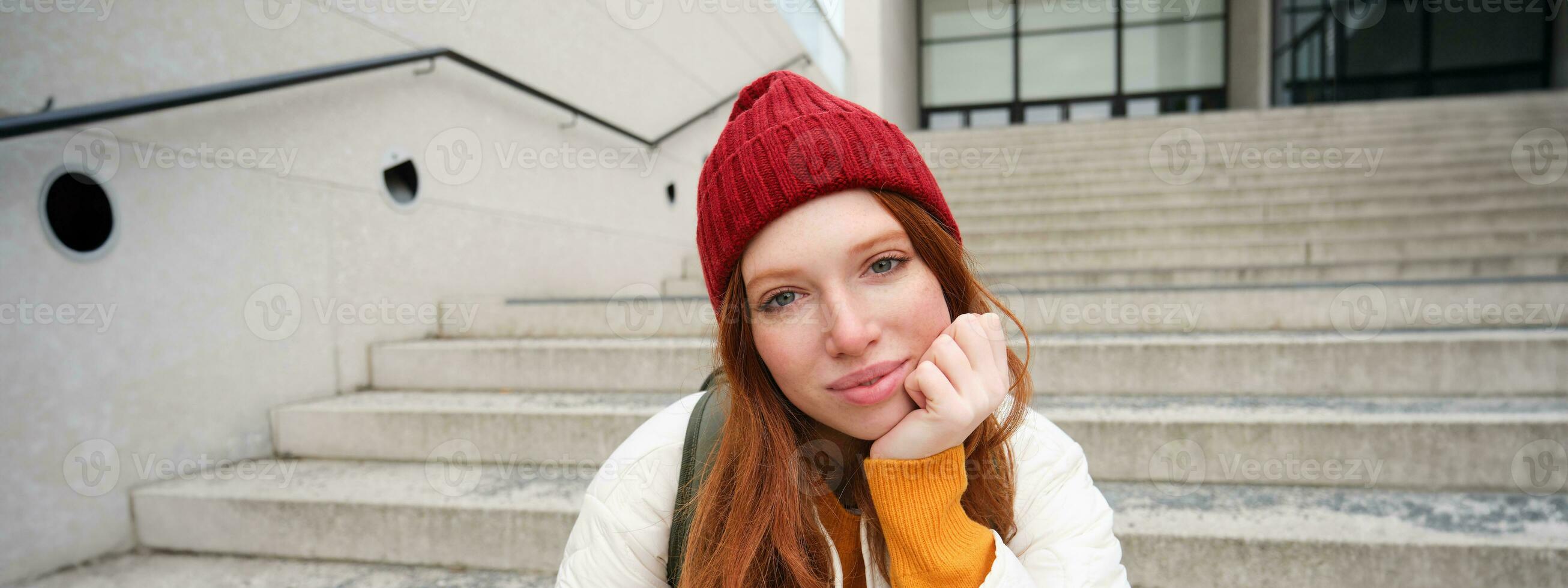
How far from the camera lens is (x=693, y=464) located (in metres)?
0.96

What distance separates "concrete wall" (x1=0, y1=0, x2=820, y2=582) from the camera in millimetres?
1713

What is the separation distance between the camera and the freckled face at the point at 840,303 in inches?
32.3

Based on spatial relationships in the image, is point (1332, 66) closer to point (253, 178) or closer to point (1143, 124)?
point (1143, 124)

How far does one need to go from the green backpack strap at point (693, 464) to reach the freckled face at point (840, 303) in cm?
15

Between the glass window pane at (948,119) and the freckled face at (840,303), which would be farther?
the glass window pane at (948,119)

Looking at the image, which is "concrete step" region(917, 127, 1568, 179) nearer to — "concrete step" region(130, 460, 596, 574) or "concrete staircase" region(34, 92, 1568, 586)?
"concrete staircase" region(34, 92, 1568, 586)

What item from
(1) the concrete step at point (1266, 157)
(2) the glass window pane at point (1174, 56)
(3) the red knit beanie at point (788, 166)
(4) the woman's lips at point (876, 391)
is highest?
(2) the glass window pane at point (1174, 56)

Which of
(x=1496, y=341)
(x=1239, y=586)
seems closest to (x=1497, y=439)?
(x=1496, y=341)

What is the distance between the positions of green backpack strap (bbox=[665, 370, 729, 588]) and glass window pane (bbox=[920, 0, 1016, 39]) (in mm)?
14467

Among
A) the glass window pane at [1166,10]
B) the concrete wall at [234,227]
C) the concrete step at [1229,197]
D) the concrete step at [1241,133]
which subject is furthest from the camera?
the glass window pane at [1166,10]

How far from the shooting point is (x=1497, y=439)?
1.77 metres

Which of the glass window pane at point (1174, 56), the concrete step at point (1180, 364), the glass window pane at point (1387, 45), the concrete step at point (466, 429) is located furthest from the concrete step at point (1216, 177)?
the glass window pane at point (1174, 56)

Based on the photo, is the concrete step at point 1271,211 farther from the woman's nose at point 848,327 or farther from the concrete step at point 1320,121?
the woman's nose at point 848,327

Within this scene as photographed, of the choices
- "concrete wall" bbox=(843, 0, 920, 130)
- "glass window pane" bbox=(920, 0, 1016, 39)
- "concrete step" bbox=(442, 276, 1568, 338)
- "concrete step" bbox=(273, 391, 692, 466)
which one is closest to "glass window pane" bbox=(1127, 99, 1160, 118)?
"glass window pane" bbox=(920, 0, 1016, 39)
